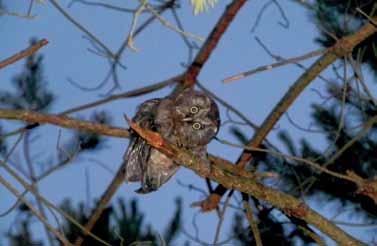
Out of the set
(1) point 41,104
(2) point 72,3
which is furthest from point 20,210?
(2) point 72,3

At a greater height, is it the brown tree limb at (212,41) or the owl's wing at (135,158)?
the brown tree limb at (212,41)

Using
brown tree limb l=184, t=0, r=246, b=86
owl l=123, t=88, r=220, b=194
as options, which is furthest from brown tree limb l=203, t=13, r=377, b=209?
owl l=123, t=88, r=220, b=194

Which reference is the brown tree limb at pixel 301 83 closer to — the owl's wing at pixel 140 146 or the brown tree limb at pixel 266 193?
the brown tree limb at pixel 266 193

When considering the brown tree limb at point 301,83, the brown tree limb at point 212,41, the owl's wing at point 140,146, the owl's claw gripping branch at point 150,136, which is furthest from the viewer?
the brown tree limb at point 212,41

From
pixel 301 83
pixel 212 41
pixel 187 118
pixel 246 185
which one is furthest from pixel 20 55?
pixel 212 41

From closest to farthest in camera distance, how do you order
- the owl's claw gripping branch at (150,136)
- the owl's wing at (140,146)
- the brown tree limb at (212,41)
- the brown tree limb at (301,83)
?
1. the owl's claw gripping branch at (150,136)
2. the owl's wing at (140,146)
3. the brown tree limb at (301,83)
4. the brown tree limb at (212,41)

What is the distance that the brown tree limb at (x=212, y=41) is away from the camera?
2219mm

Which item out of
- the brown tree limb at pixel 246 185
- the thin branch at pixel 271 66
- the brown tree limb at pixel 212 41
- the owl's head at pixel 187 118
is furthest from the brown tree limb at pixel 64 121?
the brown tree limb at pixel 212 41

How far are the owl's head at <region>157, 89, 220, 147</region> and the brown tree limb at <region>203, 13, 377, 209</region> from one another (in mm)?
454

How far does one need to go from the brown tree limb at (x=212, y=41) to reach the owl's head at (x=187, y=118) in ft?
2.57

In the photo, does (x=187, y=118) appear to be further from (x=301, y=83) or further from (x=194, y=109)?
(x=301, y=83)

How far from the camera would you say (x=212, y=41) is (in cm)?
226

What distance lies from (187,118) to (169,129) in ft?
0.13

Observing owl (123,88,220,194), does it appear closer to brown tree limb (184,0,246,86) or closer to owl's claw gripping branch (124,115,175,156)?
owl's claw gripping branch (124,115,175,156)
